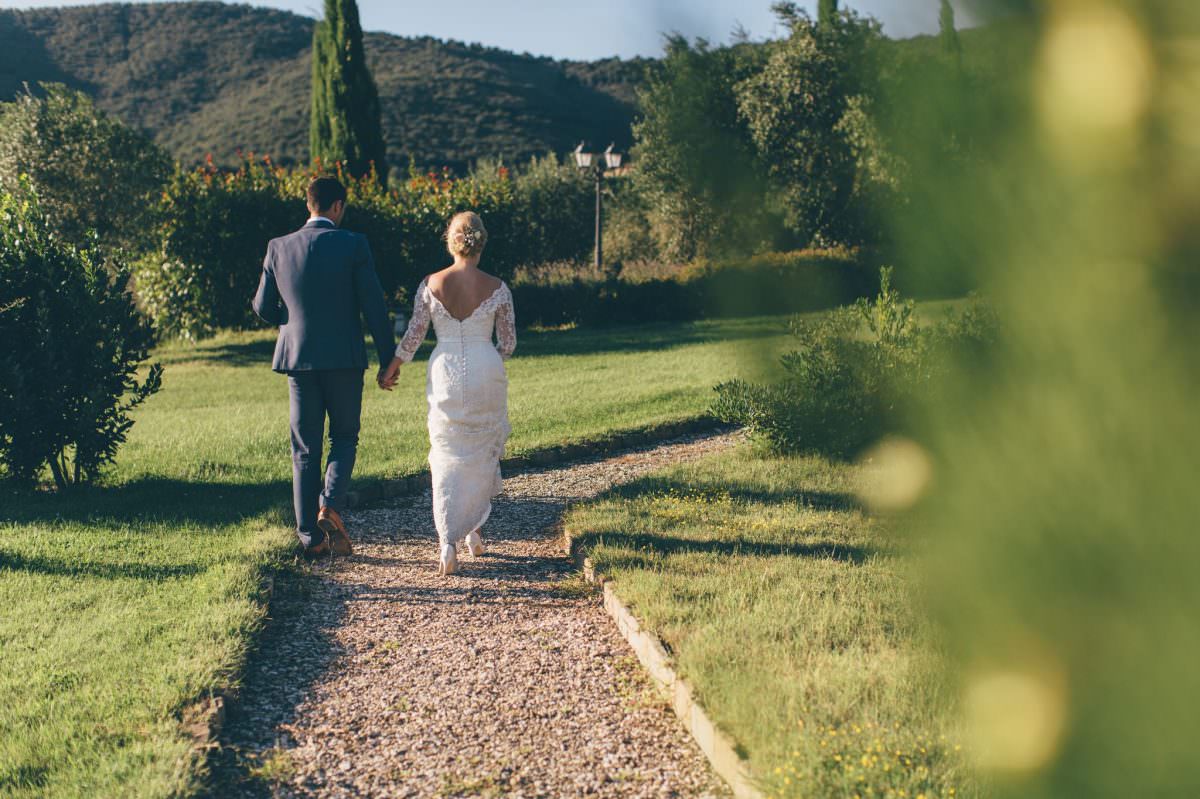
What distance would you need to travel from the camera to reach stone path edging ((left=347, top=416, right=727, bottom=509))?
810cm

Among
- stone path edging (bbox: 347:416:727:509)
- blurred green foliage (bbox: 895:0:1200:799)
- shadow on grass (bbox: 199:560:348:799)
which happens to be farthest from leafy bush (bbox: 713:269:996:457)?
stone path edging (bbox: 347:416:727:509)

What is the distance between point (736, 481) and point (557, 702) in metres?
4.05

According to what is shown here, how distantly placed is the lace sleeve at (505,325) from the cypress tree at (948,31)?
5.76m

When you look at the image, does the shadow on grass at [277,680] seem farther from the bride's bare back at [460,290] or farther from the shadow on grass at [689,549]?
the bride's bare back at [460,290]

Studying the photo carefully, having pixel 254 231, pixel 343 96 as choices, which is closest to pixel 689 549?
pixel 254 231

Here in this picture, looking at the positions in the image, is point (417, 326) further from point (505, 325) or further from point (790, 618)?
point (790, 618)

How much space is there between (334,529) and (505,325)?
1.75 metres

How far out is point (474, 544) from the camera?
6.41 meters

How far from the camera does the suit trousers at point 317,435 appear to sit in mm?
6270

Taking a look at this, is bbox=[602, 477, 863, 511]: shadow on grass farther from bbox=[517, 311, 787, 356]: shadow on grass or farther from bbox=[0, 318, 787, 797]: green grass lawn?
bbox=[517, 311, 787, 356]: shadow on grass

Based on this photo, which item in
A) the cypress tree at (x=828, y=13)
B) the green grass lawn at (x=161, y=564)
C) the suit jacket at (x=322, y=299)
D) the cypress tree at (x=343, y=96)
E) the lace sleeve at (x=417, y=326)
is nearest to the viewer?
the cypress tree at (x=828, y=13)

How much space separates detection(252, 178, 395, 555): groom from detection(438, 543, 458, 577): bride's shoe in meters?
0.74

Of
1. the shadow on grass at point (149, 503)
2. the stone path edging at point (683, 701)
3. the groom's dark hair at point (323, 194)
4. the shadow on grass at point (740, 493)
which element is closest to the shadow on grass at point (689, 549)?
the stone path edging at point (683, 701)

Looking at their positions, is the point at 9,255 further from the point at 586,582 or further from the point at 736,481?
the point at 736,481
